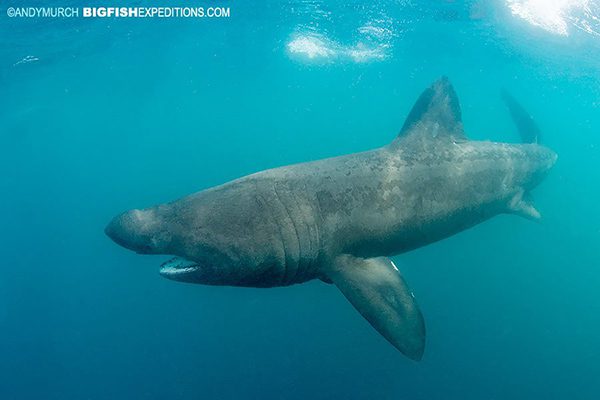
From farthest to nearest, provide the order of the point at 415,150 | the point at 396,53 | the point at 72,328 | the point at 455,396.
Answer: the point at 396,53 < the point at 72,328 < the point at 455,396 < the point at 415,150

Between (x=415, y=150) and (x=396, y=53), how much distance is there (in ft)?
104

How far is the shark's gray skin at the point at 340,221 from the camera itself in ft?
14.4

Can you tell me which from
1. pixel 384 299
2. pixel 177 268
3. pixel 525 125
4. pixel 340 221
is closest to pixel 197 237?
pixel 177 268

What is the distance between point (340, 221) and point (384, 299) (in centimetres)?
108

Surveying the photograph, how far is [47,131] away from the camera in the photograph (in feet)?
212

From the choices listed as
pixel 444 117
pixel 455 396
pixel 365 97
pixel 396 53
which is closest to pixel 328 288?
pixel 455 396

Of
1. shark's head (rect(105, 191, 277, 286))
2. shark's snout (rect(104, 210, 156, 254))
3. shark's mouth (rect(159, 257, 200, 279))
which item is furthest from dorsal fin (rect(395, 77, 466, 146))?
shark's snout (rect(104, 210, 156, 254))

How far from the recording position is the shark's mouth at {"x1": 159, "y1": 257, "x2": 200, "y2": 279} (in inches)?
174

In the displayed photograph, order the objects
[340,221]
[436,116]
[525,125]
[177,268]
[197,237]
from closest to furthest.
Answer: [197,237] < [177,268] < [340,221] < [436,116] < [525,125]

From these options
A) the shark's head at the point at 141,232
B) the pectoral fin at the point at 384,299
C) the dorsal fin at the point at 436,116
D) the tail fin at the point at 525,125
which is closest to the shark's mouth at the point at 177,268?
the shark's head at the point at 141,232

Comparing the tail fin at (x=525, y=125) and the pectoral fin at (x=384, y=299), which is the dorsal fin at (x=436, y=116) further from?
the tail fin at (x=525, y=125)

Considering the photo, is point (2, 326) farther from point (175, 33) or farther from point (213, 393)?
point (175, 33)

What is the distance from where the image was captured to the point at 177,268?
4.50 metres

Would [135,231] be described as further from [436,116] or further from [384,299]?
[436,116]
